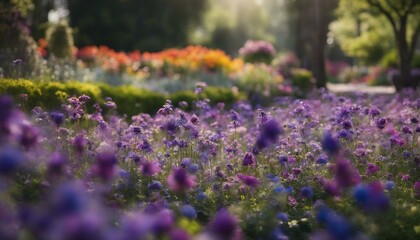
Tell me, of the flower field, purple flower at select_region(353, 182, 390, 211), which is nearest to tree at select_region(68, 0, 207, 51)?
the flower field

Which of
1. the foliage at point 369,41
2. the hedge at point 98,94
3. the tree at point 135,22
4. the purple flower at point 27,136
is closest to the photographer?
the purple flower at point 27,136

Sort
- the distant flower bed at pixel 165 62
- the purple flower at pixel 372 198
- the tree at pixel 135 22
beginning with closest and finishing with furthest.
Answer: the purple flower at pixel 372 198
the distant flower bed at pixel 165 62
the tree at pixel 135 22

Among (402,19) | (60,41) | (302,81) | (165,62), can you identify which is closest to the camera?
(60,41)

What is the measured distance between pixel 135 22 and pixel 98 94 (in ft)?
94.0

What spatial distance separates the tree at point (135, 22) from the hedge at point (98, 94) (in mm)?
22704

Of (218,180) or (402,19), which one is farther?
(402,19)

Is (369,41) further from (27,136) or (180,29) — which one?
(27,136)

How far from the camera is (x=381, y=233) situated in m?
5.05

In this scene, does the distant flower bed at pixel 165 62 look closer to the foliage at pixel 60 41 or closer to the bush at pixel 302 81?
the foliage at pixel 60 41

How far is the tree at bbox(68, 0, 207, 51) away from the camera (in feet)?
117

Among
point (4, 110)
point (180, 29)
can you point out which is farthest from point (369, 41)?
point (4, 110)

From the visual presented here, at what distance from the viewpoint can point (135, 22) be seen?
37250 mm

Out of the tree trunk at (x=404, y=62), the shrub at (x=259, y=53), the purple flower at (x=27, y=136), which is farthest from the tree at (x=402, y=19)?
the purple flower at (x=27, y=136)

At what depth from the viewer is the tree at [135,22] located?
35.6 meters
